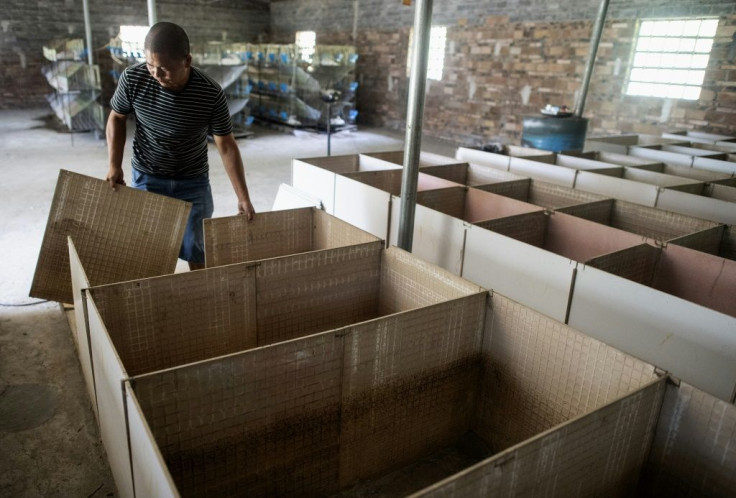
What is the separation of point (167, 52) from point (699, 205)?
2.90 m

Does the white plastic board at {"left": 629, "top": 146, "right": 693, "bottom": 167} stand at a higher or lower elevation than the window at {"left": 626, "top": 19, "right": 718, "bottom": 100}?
lower

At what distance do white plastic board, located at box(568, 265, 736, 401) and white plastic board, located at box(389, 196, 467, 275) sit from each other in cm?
62

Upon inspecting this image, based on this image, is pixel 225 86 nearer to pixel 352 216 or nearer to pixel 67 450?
pixel 352 216

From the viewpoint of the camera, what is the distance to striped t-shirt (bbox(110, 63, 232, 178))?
215 cm

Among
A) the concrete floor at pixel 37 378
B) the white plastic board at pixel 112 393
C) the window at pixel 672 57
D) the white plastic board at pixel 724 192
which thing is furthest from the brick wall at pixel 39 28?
the white plastic board at pixel 724 192

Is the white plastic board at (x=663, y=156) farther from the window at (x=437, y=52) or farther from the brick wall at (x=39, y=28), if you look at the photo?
the brick wall at (x=39, y=28)

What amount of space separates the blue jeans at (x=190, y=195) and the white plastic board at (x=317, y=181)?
804 millimetres

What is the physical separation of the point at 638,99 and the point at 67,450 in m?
7.49

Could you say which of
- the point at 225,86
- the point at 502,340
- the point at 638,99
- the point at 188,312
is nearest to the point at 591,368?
the point at 502,340

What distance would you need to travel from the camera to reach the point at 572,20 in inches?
294

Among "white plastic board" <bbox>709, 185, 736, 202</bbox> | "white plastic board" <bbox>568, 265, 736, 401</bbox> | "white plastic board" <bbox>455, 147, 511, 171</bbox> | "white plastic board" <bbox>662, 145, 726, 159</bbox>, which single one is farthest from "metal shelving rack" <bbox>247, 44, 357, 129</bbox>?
"white plastic board" <bbox>568, 265, 736, 401</bbox>

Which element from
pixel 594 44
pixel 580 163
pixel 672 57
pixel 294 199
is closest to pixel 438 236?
pixel 294 199

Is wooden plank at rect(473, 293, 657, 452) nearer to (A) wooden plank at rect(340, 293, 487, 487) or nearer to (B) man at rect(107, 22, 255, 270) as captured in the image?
(A) wooden plank at rect(340, 293, 487, 487)

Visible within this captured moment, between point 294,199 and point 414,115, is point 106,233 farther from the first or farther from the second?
point 414,115
